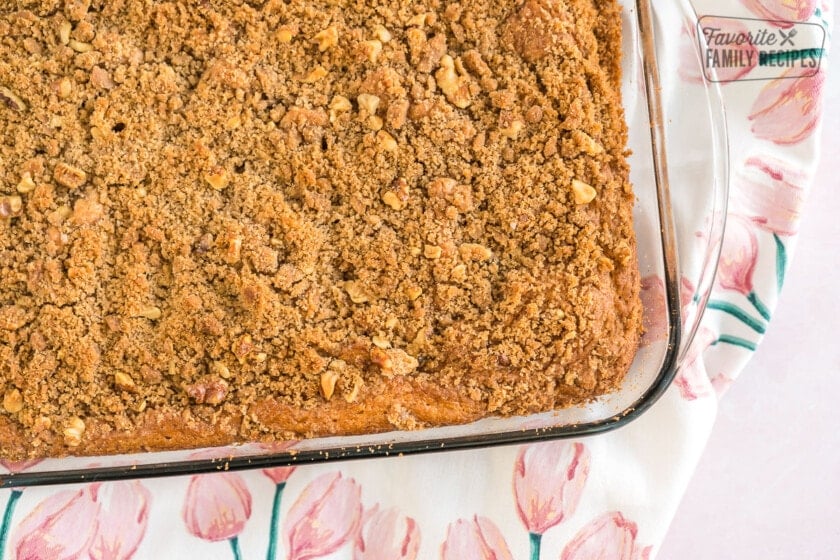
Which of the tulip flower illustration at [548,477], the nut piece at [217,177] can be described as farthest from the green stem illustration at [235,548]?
the nut piece at [217,177]

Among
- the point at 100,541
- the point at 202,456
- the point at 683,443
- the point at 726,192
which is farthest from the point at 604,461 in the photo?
the point at 100,541

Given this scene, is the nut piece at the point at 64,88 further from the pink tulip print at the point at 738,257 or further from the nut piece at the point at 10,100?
the pink tulip print at the point at 738,257

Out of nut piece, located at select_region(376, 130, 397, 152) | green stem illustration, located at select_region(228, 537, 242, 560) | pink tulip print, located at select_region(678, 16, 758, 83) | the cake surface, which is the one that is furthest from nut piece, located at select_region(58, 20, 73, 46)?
pink tulip print, located at select_region(678, 16, 758, 83)

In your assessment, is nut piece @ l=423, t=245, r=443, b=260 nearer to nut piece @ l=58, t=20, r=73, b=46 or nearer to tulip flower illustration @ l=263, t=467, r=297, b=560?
tulip flower illustration @ l=263, t=467, r=297, b=560

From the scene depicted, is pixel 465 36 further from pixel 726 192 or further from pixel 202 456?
pixel 202 456

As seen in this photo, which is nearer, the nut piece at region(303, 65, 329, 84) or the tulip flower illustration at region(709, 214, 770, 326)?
the nut piece at region(303, 65, 329, 84)

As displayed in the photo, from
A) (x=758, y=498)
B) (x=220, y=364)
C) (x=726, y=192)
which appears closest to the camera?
(x=220, y=364)
